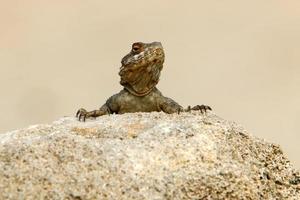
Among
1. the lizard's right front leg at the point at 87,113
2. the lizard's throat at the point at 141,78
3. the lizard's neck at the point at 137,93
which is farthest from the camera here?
the lizard's neck at the point at 137,93

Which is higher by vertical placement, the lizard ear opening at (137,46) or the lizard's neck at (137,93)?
the lizard ear opening at (137,46)

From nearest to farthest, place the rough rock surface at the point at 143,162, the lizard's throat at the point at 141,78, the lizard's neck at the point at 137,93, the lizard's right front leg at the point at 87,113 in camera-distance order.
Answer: the rough rock surface at the point at 143,162
the lizard's right front leg at the point at 87,113
the lizard's throat at the point at 141,78
the lizard's neck at the point at 137,93

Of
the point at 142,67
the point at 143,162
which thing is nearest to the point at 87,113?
the point at 142,67

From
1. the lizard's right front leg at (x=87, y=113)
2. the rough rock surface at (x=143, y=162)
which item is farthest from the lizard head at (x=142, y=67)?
the rough rock surface at (x=143, y=162)

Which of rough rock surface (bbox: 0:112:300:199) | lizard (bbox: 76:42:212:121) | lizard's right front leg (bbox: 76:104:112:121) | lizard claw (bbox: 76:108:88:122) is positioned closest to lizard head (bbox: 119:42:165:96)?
lizard (bbox: 76:42:212:121)

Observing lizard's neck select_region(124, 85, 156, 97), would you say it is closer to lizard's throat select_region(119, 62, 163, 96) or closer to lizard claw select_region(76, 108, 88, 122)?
lizard's throat select_region(119, 62, 163, 96)

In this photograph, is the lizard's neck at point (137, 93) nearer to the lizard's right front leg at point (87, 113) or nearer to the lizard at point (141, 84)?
the lizard at point (141, 84)
